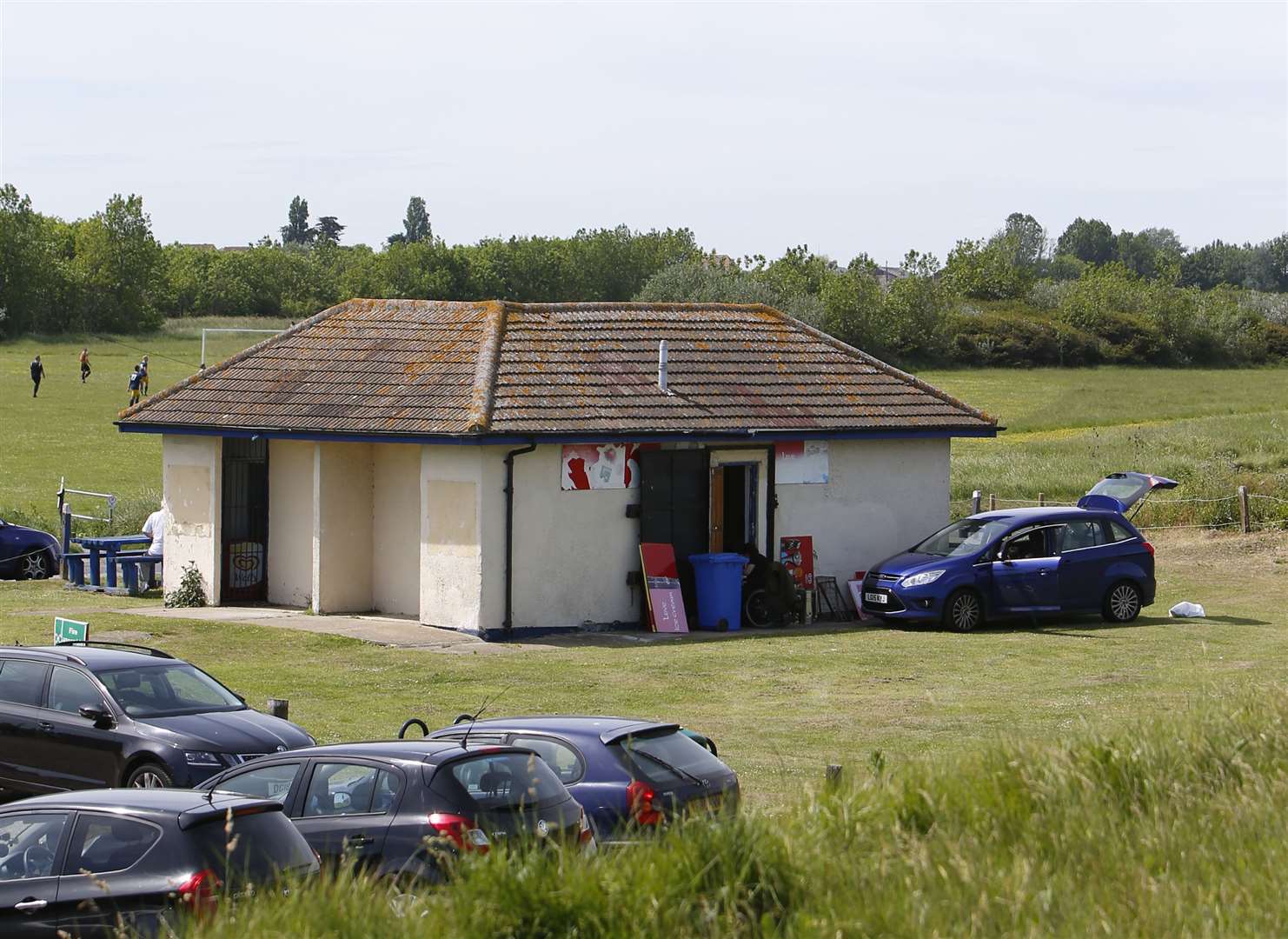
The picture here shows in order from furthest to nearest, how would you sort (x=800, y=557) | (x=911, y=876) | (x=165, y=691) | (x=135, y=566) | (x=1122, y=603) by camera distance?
(x=135, y=566) < (x=800, y=557) < (x=1122, y=603) < (x=165, y=691) < (x=911, y=876)

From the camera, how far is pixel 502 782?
32.9 ft

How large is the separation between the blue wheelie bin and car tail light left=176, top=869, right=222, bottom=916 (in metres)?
15.6

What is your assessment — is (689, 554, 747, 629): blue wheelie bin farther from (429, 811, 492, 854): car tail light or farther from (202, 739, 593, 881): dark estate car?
(429, 811, 492, 854): car tail light

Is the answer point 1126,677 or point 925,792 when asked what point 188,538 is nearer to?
point 1126,677

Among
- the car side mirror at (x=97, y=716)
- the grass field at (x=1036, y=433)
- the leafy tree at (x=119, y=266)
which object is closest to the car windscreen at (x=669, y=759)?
the car side mirror at (x=97, y=716)

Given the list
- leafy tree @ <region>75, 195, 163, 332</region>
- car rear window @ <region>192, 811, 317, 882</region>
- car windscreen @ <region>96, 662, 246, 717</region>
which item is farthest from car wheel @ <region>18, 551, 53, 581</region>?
leafy tree @ <region>75, 195, 163, 332</region>

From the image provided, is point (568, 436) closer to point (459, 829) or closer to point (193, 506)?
point (193, 506)

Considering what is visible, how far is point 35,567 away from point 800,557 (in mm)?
14413

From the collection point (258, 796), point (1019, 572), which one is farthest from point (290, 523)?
point (258, 796)

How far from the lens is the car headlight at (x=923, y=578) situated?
23.5m

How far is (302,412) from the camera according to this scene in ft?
79.2

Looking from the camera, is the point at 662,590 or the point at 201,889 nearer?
the point at 201,889

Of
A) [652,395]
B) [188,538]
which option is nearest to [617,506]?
[652,395]

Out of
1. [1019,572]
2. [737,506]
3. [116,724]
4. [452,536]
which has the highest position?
[737,506]
